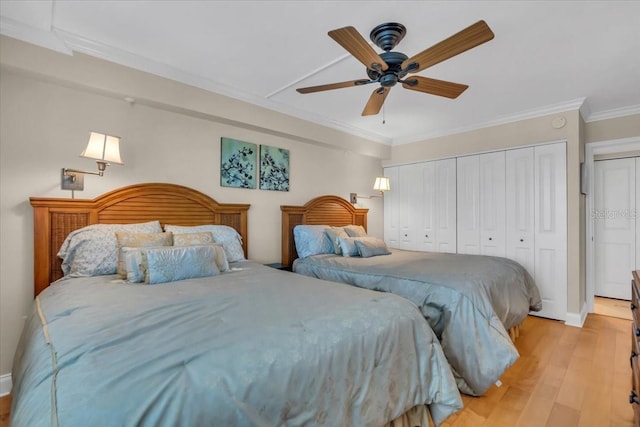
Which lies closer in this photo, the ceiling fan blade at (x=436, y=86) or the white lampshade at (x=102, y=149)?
the ceiling fan blade at (x=436, y=86)

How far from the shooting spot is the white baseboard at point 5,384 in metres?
2.05

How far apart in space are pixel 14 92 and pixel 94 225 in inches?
41.3

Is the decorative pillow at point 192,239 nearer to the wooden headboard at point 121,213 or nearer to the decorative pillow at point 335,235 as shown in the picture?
the wooden headboard at point 121,213

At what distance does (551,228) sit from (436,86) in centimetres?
256

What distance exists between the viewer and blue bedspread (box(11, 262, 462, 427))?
0.83m

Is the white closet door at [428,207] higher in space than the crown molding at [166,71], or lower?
lower

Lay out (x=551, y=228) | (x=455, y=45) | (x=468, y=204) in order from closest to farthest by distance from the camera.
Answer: (x=455, y=45) < (x=551, y=228) < (x=468, y=204)

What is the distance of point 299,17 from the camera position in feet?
6.45

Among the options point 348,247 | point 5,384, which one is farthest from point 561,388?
point 5,384

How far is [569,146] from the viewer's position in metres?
3.41

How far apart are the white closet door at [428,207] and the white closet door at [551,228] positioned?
4.21ft

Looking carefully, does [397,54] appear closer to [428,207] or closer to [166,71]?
[166,71]

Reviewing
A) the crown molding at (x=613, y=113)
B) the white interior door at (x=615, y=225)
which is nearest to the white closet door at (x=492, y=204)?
the crown molding at (x=613, y=113)

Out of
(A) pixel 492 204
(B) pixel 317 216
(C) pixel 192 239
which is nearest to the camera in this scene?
(C) pixel 192 239
